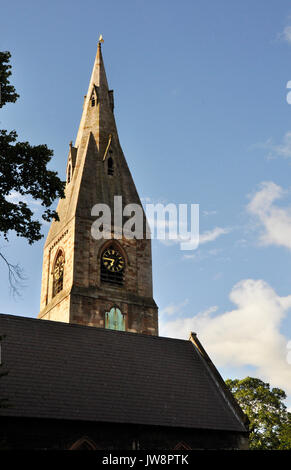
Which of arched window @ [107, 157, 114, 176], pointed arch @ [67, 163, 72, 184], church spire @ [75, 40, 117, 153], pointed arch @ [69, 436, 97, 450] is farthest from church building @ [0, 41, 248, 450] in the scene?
church spire @ [75, 40, 117, 153]

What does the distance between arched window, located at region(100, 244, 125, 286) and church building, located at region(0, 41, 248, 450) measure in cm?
6

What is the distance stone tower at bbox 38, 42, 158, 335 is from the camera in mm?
30438

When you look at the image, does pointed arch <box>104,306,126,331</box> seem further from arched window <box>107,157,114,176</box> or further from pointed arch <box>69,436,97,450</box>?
pointed arch <box>69,436,97,450</box>

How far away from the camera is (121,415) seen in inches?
773

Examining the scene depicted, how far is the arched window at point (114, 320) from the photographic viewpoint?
30083 mm

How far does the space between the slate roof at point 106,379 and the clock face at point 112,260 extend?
8.08 m

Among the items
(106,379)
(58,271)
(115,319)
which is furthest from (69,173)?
(106,379)

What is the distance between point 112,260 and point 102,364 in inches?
452

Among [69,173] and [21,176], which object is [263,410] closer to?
[69,173]

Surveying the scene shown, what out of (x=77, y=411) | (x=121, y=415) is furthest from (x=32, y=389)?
(x=121, y=415)

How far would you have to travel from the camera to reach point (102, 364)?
71.8 ft

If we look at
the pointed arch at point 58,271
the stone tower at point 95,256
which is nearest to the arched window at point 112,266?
the stone tower at point 95,256
